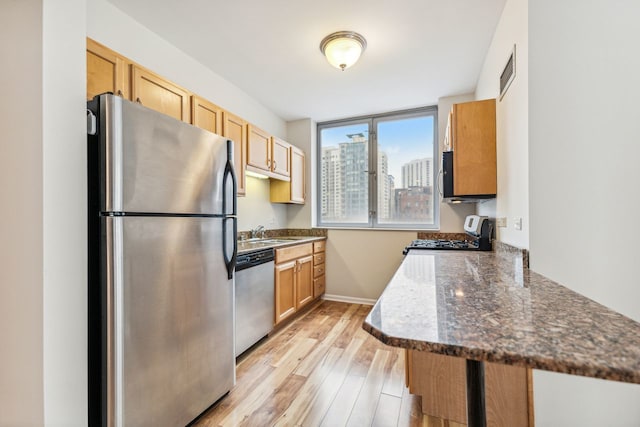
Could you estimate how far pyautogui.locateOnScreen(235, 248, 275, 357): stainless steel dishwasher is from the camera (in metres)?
2.26

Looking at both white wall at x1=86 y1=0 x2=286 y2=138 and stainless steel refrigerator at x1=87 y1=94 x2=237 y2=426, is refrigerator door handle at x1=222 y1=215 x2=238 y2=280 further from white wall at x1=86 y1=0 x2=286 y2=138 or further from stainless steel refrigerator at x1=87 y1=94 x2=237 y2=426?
white wall at x1=86 y1=0 x2=286 y2=138

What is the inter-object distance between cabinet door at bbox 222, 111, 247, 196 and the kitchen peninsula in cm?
208

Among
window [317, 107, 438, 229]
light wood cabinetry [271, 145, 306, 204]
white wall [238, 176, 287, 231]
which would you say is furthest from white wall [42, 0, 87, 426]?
window [317, 107, 438, 229]

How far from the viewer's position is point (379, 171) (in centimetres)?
400

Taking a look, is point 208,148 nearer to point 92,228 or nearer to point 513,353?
point 92,228

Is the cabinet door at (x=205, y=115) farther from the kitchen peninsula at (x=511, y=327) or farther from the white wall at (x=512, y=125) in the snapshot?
the white wall at (x=512, y=125)

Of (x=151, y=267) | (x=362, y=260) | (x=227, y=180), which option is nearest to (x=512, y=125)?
(x=227, y=180)

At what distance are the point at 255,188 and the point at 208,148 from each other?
1798mm

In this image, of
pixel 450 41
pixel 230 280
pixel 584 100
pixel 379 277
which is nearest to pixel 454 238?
pixel 379 277

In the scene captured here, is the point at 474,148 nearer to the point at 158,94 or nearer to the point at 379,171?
the point at 379,171

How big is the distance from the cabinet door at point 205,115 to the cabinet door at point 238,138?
0.22 ft

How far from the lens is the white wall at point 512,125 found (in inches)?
58.1

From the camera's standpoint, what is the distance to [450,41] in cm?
229

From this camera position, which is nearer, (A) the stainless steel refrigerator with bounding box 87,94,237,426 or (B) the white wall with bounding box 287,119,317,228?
(A) the stainless steel refrigerator with bounding box 87,94,237,426
